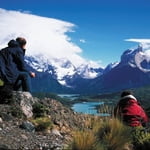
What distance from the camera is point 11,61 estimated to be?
610 inches

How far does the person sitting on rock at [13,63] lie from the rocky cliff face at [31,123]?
24.4 inches

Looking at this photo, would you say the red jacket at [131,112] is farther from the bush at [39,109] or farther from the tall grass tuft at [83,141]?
the bush at [39,109]

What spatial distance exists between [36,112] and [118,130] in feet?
22.9

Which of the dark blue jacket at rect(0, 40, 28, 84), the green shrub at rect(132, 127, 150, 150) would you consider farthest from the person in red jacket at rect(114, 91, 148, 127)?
the dark blue jacket at rect(0, 40, 28, 84)

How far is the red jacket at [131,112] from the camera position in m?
A: 12.1

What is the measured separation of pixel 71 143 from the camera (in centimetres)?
870

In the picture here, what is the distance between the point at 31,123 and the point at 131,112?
374cm

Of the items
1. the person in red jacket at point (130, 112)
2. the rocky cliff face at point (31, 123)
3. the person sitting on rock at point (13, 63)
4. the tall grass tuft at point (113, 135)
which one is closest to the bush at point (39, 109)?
the rocky cliff face at point (31, 123)

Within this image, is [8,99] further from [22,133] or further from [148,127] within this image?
[148,127]

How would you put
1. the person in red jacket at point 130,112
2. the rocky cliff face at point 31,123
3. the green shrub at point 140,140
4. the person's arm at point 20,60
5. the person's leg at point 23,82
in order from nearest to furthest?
the green shrub at point 140,140
the rocky cliff face at point 31,123
the person in red jacket at point 130,112
the person's arm at point 20,60
the person's leg at point 23,82

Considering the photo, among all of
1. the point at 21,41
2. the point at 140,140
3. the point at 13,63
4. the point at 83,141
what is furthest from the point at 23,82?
the point at 83,141

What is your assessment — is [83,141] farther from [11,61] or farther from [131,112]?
[11,61]

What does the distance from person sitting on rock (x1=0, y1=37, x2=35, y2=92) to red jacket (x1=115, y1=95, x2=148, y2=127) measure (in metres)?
4.93

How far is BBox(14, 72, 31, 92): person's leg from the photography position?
16.0 metres
